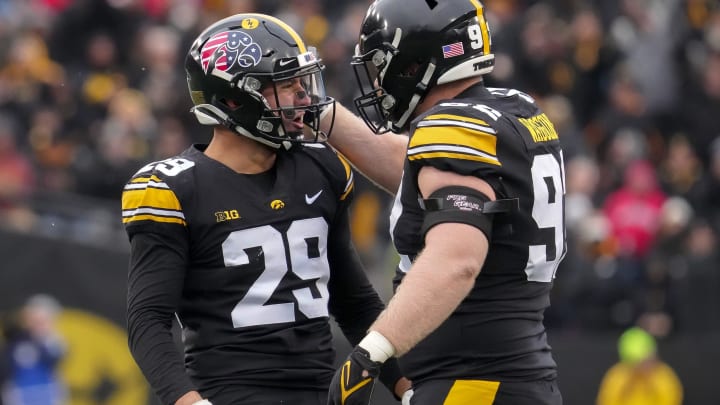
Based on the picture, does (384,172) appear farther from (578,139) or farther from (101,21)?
(101,21)

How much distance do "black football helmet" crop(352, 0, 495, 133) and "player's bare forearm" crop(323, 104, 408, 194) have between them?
1.74 feet

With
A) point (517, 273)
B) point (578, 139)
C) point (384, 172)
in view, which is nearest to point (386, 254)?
point (578, 139)

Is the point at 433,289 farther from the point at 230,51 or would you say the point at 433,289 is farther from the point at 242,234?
the point at 230,51

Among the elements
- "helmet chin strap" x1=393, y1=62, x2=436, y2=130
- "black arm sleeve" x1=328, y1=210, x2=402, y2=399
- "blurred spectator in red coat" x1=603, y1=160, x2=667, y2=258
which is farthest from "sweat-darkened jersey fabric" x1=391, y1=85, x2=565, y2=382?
"blurred spectator in red coat" x1=603, y1=160, x2=667, y2=258

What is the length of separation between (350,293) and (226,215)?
2.01ft

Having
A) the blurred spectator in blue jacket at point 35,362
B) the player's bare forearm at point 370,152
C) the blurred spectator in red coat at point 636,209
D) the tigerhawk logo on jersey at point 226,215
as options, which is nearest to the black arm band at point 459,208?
the tigerhawk logo on jersey at point 226,215

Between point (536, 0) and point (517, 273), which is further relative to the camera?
Result: point (536, 0)

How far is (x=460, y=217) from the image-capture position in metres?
3.67

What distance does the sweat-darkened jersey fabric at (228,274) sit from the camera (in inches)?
159

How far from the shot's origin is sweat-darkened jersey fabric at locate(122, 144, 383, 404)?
4035 mm

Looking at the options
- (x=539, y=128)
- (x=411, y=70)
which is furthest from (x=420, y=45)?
(x=539, y=128)

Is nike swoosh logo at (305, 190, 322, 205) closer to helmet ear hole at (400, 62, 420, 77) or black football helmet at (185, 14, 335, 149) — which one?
black football helmet at (185, 14, 335, 149)

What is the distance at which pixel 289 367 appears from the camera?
418 centimetres

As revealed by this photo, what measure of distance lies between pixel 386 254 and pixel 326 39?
117 inches
